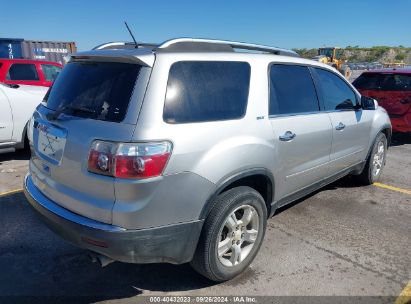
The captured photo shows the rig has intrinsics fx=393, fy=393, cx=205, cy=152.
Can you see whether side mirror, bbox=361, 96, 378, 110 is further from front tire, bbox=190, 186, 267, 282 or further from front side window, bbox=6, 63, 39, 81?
front side window, bbox=6, 63, 39, 81

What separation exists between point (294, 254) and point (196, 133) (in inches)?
66.4

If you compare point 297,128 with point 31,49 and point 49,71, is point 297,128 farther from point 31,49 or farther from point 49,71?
point 31,49

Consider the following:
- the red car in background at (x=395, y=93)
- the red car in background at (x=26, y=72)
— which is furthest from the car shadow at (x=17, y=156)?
the red car in background at (x=395, y=93)

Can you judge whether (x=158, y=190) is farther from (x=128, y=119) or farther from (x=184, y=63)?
(x=184, y=63)

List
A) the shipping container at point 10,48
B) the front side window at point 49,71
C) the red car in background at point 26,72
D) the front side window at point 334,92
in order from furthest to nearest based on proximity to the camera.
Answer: the shipping container at point 10,48
the front side window at point 49,71
the red car in background at point 26,72
the front side window at point 334,92

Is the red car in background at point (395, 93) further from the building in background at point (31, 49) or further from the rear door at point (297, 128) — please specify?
the building in background at point (31, 49)

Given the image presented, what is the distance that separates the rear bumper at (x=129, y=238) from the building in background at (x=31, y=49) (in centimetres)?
2060

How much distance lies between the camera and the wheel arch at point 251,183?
2.75 metres

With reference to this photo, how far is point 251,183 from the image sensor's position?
3.29 m

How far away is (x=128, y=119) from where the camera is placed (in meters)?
2.49

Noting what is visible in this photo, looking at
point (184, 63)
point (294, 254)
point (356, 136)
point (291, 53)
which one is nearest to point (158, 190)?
point (184, 63)

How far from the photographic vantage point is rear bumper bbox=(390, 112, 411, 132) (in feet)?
26.8

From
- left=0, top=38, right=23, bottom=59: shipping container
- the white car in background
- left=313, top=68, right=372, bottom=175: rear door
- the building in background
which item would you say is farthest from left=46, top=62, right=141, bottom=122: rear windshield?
left=0, top=38, right=23, bottom=59: shipping container

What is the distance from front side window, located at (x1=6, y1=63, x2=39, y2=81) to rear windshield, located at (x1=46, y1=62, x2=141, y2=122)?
7.36m
